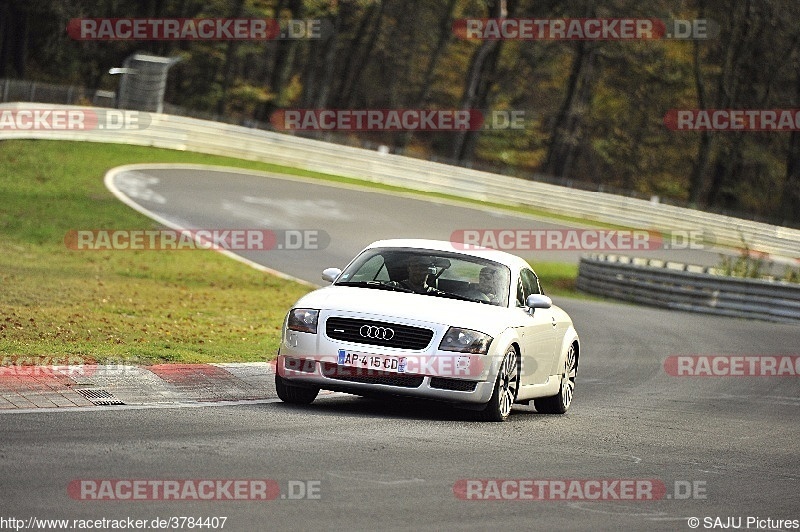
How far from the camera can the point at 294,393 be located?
36.7 ft

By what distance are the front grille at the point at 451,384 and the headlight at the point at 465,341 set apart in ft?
0.77

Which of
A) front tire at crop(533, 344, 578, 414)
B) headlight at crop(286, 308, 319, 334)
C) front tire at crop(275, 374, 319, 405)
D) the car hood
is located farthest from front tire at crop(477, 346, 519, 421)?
headlight at crop(286, 308, 319, 334)

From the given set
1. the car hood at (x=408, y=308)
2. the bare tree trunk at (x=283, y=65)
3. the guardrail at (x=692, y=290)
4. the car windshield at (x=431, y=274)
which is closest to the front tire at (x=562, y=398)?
the car windshield at (x=431, y=274)

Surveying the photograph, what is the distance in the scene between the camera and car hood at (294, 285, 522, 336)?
35.2 feet

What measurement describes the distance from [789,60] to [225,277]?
44.9 metres

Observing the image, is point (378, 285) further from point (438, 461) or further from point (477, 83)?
point (477, 83)

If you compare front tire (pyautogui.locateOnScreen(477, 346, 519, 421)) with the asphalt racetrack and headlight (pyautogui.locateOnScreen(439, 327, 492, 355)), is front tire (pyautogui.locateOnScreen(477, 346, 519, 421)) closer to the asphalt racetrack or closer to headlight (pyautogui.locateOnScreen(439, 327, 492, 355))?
the asphalt racetrack

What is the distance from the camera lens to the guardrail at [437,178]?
4319 centimetres

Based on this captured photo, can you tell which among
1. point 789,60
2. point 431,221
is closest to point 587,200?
point 431,221

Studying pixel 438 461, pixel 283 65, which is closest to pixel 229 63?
pixel 283 65

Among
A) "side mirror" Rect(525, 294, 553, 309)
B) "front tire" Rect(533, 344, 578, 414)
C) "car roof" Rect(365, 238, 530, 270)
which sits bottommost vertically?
"front tire" Rect(533, 344, 578, 414)

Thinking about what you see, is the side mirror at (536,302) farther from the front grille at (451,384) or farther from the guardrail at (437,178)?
the guardrail at (437,178)

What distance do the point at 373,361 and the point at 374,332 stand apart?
0.24m

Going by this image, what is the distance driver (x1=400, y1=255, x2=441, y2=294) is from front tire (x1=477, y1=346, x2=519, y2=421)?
2.95 feet
